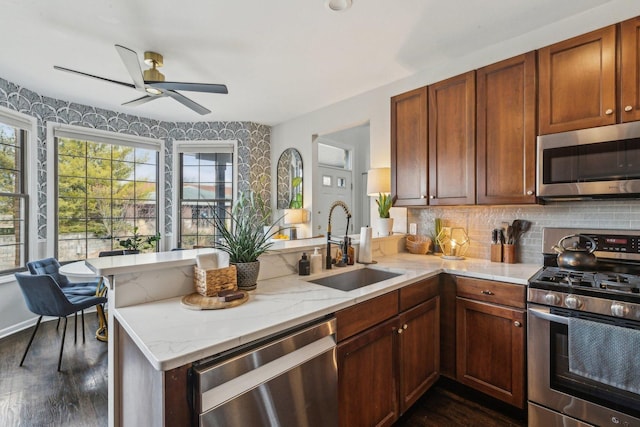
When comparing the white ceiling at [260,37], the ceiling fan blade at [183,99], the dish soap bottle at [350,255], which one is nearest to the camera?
the white ceiling at [260,37]

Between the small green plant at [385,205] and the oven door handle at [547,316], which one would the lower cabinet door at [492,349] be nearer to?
the oven door handle at [547,316]

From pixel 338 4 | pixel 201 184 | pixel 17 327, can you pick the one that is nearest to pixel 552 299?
pixel 338 4

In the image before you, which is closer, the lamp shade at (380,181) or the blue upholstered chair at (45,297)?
the blue upholstered chair at (45,297)

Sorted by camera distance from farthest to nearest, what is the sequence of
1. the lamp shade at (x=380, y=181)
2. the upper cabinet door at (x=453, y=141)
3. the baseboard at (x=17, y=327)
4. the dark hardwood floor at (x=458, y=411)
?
the baseboard at (x=17, y=327) < the lamp shade at (x=380, y=181) < the upper cabinet door at (x=453, y=141) < the dark hardwood floor at (x=458, y=411)

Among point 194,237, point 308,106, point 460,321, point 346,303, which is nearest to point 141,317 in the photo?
point 346,303

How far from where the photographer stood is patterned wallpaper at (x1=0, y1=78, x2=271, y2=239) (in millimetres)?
3656

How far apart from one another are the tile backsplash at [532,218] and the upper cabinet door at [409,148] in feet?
1.18

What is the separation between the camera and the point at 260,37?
245 cm

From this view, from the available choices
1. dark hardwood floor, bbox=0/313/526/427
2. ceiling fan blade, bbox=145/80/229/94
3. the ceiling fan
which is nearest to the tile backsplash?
dark hardwood floor, bbox=0/313/526/427

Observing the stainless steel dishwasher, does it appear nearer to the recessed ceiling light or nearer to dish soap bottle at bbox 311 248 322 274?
dish soap bottle at bbox 311 248 322 274

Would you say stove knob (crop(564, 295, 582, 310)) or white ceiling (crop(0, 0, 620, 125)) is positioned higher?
white ceiling (crop(0, 0, 620, 125))

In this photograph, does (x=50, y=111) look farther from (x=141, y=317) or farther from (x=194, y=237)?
(x=141, y=317)

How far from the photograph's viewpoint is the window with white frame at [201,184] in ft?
15.9

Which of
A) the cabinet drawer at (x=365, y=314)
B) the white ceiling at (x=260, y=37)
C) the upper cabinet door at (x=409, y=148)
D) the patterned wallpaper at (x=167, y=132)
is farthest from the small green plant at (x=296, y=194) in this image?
the cabinet drawer at (x=365, y=314)
